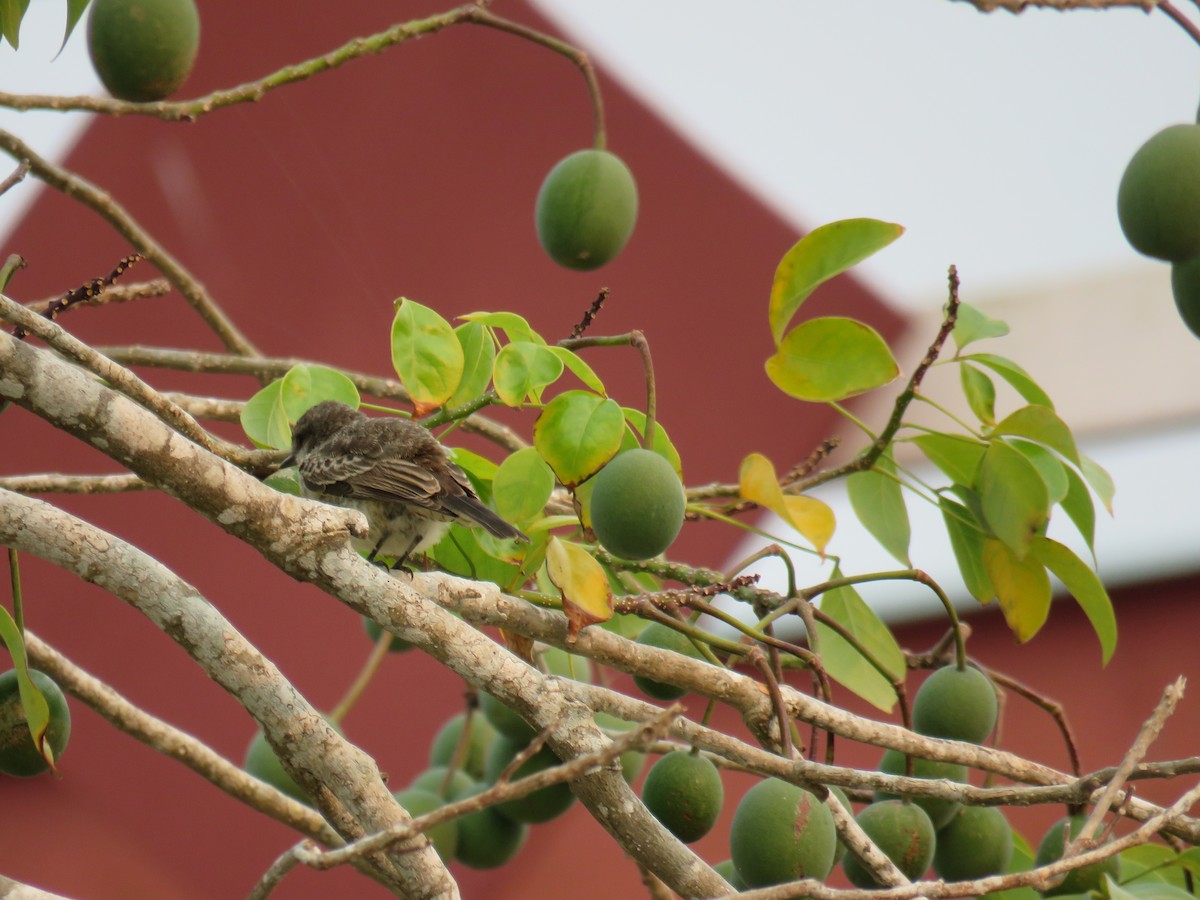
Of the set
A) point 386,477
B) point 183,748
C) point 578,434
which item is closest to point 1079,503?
point 578,434

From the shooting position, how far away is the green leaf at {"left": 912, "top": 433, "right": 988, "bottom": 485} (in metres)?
2.30

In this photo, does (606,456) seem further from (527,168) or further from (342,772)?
(527,168)

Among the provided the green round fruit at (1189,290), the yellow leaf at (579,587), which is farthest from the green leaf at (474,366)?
the green round fruit at (1189,290)

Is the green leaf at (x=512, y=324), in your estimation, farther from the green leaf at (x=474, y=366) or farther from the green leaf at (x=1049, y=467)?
the green leaf at (x=1049, y=467)

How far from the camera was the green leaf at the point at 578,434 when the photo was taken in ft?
6.06

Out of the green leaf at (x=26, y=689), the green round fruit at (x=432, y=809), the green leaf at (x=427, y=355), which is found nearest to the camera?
the green leaf at (x=26, y=689)

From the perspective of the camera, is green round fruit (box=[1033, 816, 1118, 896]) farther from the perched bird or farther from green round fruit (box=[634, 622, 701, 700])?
the perched bird

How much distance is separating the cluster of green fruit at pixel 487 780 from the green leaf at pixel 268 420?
583 millimetres

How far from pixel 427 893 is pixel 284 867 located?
22 centimetres

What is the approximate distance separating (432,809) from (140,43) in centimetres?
141

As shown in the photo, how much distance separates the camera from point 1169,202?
2123 mm

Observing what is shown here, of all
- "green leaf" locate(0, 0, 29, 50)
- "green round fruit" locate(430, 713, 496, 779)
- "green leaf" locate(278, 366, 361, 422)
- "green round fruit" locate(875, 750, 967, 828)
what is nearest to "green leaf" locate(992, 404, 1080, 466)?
"green round fruit" locate(875, 750, 967, 828)

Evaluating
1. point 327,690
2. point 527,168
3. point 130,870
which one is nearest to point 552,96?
point 527,168

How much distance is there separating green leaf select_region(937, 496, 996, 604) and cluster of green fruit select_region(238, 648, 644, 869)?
65cm
